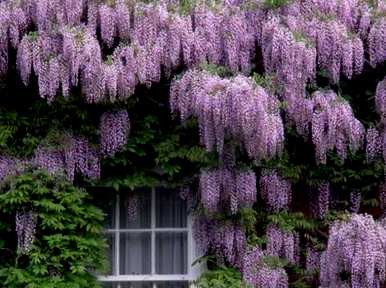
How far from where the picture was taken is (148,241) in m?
8.54

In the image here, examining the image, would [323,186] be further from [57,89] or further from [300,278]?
[57,89]

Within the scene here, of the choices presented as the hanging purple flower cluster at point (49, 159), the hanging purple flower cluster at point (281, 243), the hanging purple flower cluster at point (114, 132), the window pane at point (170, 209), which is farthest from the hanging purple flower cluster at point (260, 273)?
the hanging purple flower cluster at point (49, 159)

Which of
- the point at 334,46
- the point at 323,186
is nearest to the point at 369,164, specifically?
the point at 323,186

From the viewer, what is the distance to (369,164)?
8.51 meters

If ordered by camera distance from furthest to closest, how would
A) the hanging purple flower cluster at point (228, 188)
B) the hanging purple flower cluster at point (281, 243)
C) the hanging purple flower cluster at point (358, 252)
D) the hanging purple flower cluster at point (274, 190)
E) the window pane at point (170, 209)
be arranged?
the window pane at point (170, 209), the hanging purple flower cluster at point (274, 190), the hanging purple flower cluster at point (281, 243), the hanging purple flower cluster at point (228, 188), the hanging purple flower cluster at point (358, 252)

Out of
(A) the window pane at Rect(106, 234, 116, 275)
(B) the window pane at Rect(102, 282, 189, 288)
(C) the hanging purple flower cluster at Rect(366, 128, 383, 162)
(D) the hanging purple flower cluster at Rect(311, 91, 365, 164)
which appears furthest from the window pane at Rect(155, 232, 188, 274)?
(C) the hanging purple flower cluster at Rect(366, 128, 383, 162)

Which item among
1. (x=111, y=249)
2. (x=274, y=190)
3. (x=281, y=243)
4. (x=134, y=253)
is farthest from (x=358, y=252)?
(x=111, y=249)

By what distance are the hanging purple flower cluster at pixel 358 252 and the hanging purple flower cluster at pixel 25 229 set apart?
240 centimetres

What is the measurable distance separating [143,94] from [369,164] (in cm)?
204

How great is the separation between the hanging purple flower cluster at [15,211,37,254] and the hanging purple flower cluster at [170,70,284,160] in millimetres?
1546

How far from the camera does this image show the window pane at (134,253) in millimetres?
8516

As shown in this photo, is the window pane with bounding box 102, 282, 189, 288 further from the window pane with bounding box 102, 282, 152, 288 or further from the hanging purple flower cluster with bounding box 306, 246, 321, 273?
the hanging purple flower cluster with bounding box 306, 246, 321, 273

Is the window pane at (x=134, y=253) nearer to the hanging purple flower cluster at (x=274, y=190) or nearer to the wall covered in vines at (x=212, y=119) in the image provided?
the wall covered in vines at (x=212, y=119)

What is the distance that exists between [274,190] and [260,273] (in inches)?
29.0
